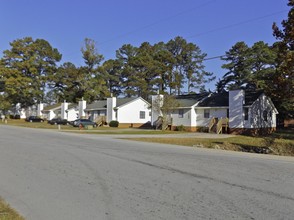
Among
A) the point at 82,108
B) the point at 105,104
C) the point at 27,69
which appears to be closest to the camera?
the point at 105,104

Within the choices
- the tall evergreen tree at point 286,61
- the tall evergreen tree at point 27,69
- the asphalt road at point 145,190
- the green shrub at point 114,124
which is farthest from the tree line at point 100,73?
the asphalt road at point 145,190

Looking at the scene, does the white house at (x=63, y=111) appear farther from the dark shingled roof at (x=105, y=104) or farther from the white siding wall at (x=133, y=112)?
the white siding wall at (x=133, y=112)

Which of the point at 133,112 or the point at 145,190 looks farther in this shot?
the point at 133,112

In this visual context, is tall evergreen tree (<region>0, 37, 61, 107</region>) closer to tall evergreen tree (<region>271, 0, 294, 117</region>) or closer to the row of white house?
the row of white house

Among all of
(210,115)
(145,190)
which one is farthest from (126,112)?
(145,190)

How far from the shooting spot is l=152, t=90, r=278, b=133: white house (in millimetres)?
37750

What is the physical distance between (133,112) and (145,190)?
157ft

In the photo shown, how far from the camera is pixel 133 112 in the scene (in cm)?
5512

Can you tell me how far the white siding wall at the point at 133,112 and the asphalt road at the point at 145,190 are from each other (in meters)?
42.0

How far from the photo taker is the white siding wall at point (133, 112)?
53.9 meters

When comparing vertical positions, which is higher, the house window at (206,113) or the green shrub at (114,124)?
the house window at (206,113)

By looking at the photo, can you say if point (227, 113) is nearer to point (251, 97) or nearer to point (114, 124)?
point (251, 97)

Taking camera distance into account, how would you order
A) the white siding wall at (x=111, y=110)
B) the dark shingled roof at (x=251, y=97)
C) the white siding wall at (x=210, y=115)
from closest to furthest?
the dark shingled roof at (x=251, y=97) → the white siding wall at (x=210, y=115) → the white siding wall at (x=111, y=110)

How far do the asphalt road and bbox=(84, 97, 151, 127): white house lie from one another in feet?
138
